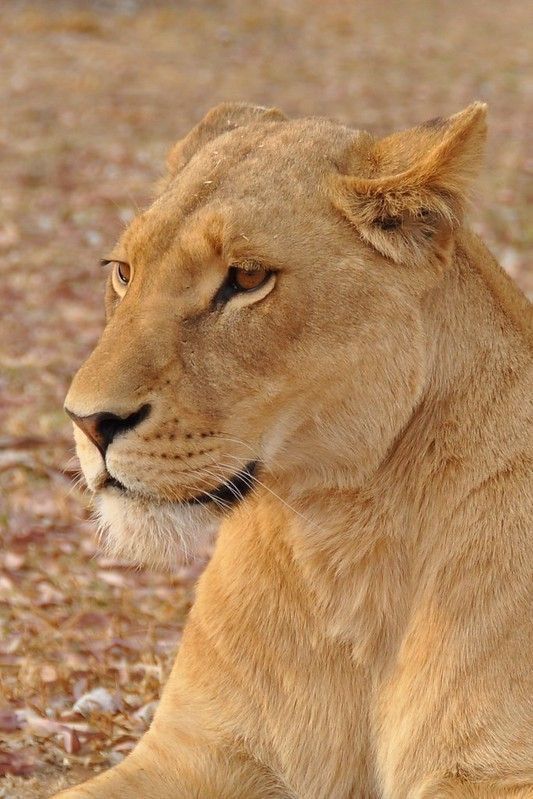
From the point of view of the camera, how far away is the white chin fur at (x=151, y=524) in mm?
2785

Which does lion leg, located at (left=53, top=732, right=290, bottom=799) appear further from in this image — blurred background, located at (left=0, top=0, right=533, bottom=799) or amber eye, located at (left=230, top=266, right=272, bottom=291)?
amber eye, located at (left=230, top=266, right=272, bottom=291)

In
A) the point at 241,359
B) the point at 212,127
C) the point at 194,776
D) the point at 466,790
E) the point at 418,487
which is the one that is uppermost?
the point at 212,127

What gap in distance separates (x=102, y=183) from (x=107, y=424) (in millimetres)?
7867

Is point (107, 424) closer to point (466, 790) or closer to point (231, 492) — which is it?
point (231, 492)

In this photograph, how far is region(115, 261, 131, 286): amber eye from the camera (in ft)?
9.93

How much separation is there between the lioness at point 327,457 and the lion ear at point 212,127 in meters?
0.16

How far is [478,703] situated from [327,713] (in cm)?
35

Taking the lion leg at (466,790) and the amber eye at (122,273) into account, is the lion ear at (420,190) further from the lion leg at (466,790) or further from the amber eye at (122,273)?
the lion leg at (466,790)

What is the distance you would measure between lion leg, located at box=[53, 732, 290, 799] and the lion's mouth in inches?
24.4

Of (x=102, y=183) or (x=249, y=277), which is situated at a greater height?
(x=102, y=183)

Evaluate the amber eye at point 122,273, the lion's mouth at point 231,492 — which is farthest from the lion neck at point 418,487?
the amber eye at point 122,273

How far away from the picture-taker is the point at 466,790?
9.46 ft

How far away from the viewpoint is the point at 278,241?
9.25 ft

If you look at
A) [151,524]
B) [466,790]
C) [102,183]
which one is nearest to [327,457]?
[151,524]
